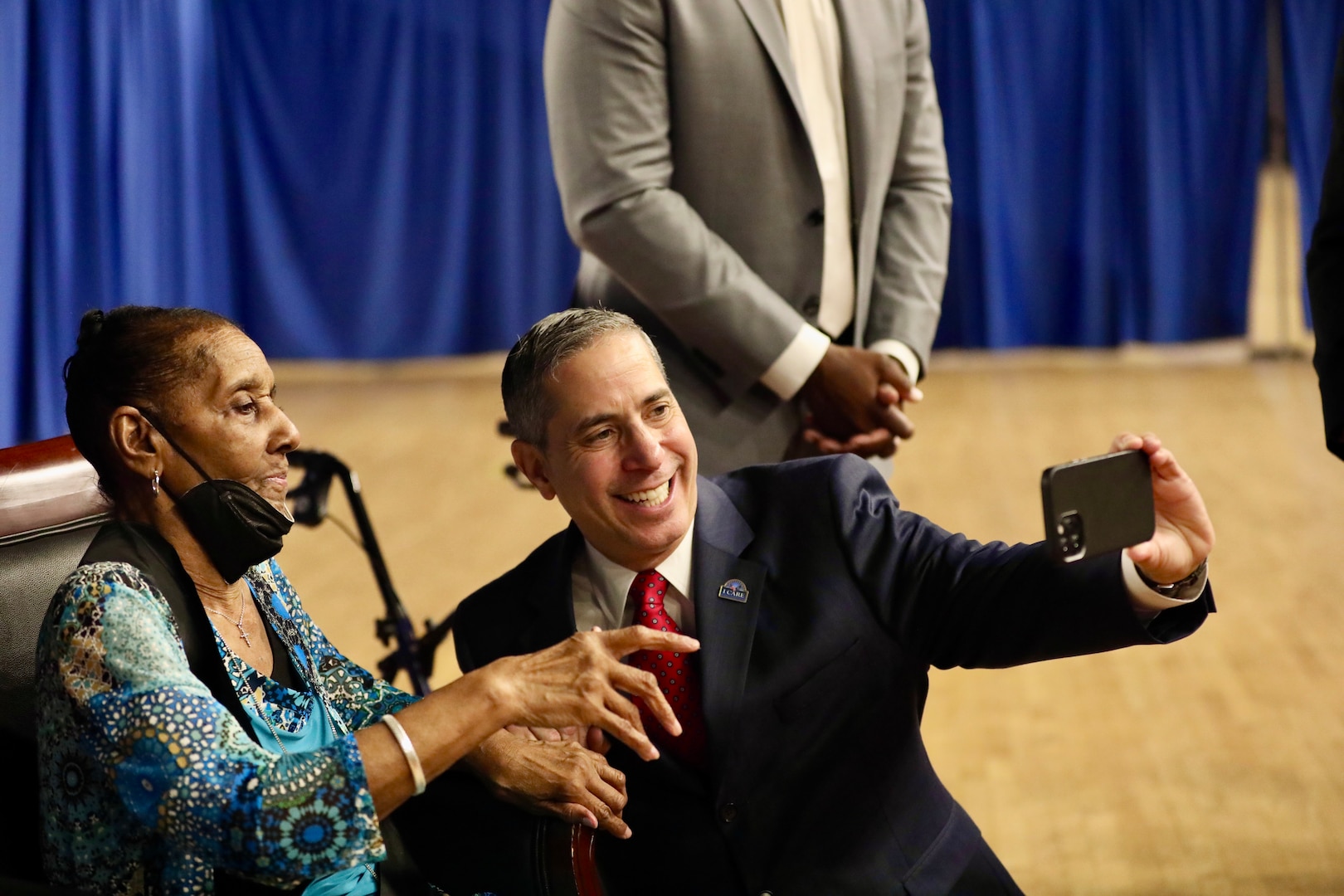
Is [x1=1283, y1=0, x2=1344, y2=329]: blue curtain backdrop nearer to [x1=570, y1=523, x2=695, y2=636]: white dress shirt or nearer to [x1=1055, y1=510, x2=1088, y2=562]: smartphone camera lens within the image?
[x1=570, y1=523, x2=695, y2=636]: white dress shirt

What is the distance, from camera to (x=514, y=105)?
31.4ft

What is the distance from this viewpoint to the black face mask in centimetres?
140

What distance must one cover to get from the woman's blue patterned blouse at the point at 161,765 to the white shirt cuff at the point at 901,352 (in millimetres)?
1316

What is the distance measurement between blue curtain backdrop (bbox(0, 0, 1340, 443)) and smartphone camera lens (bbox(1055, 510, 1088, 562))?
27.3ft

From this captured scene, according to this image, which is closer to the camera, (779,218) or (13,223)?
(779,218)

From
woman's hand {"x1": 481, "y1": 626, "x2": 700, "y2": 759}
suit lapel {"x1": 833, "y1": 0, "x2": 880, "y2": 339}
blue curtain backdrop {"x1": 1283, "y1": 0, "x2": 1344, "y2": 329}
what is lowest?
blue curtain backdrop {"x1": 1283, "y1": 0, "x2": 1344, "y2": 329}

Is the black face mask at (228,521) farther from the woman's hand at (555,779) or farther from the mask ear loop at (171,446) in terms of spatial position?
the woman's hand at (555,779)

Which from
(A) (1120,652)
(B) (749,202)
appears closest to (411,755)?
(B) (749,202)

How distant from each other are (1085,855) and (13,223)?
395 cm

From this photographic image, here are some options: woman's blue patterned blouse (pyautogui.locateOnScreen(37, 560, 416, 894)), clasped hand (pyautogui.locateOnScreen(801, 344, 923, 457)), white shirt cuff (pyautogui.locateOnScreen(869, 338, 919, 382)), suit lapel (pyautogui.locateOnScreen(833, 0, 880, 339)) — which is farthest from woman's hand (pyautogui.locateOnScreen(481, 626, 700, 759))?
suit lapel (pyautogui.locateOnScreen(833, 0, 880, 339))

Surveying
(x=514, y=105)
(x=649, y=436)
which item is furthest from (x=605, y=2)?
(x=514, y=105)

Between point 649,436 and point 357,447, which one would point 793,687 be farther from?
point 357,447

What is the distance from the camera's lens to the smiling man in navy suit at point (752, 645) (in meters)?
1.50

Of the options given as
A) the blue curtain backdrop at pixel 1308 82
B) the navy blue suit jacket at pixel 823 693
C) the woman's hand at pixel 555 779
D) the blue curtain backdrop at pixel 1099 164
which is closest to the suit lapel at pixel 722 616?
the navy blue suit jacket at pixel 823 693
